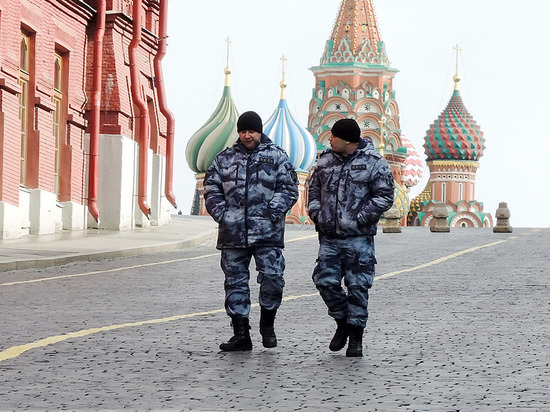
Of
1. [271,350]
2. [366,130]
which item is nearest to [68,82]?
[271,350]

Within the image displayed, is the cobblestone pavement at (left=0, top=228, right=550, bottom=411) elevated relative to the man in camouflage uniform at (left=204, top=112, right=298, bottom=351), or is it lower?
lower

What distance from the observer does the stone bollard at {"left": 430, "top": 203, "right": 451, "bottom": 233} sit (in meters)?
37.5

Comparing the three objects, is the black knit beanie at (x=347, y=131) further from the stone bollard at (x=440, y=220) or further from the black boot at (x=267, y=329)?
the stone bollard at (x=440, y=220)

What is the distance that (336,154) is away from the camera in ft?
35.1

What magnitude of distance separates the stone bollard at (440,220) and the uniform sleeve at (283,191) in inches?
1047

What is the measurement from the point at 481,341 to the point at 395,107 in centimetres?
12281

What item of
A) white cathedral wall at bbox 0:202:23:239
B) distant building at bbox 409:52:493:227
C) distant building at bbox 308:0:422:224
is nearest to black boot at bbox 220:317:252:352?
white cathedral wall at bbox 0:202:23:239

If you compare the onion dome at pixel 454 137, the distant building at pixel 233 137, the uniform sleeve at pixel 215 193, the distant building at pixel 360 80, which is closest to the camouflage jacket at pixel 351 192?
the uniform sleeve at pixel 215 193

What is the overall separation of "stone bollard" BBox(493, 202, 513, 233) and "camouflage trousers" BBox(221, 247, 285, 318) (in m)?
26.7

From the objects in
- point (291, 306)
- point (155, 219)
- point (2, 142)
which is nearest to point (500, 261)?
point (291, 306)

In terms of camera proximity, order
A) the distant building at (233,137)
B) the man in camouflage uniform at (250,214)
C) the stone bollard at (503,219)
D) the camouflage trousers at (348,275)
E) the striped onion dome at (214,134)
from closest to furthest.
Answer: the camouflage trousers at (348,275) < the man in camouflage uniform at (250,214) < the stone bollard at (503,219) < the striped onion dome at (214,134) < the distant building at (233,137)

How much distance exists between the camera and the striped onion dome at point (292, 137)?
392 feet

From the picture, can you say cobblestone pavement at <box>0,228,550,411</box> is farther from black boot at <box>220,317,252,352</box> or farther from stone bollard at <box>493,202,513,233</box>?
stone bollard at <box>493,202,513,233</box>

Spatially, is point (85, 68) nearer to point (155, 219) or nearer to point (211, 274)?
point (155, 219)
